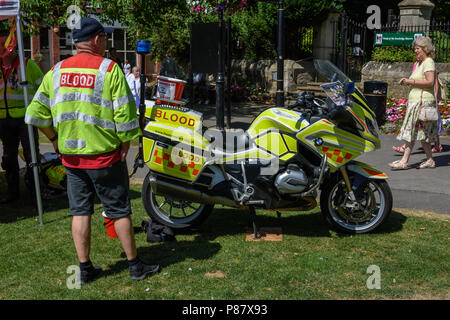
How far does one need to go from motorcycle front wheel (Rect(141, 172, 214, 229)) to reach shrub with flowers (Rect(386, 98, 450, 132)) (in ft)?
25.6

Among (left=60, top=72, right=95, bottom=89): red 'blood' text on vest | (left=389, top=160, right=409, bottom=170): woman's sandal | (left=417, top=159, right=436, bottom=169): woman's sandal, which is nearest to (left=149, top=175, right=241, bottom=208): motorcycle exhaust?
(left=60, top=72, right=95, bottom=89): red 'blood' text on vest

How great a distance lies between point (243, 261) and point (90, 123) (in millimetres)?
1770

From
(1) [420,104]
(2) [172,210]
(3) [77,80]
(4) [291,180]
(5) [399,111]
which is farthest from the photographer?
(5) [399,111]

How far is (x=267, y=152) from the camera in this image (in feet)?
17.1

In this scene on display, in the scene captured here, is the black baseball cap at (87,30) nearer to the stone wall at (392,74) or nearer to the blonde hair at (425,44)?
the blonde hair at (425,44)

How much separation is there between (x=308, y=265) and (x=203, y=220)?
52.4 inches

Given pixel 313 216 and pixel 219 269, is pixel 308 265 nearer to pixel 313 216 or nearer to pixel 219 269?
pixel 219 269

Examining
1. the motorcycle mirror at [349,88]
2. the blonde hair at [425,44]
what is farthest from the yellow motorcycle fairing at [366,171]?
the blonde hair at [425,44]

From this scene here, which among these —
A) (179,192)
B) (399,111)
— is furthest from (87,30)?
(399,111)

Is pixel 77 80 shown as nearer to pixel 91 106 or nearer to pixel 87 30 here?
pixel 91 106

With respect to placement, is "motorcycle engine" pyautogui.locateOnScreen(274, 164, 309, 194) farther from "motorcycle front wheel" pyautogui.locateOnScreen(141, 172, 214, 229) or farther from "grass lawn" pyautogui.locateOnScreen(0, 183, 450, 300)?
"motorcycle front wheel" pyautogui.locateOnScreen(141, 172, 214, 229)

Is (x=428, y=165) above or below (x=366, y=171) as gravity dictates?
below

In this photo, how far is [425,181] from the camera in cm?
785

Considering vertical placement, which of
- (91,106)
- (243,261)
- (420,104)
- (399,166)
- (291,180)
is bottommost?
(243,261)
